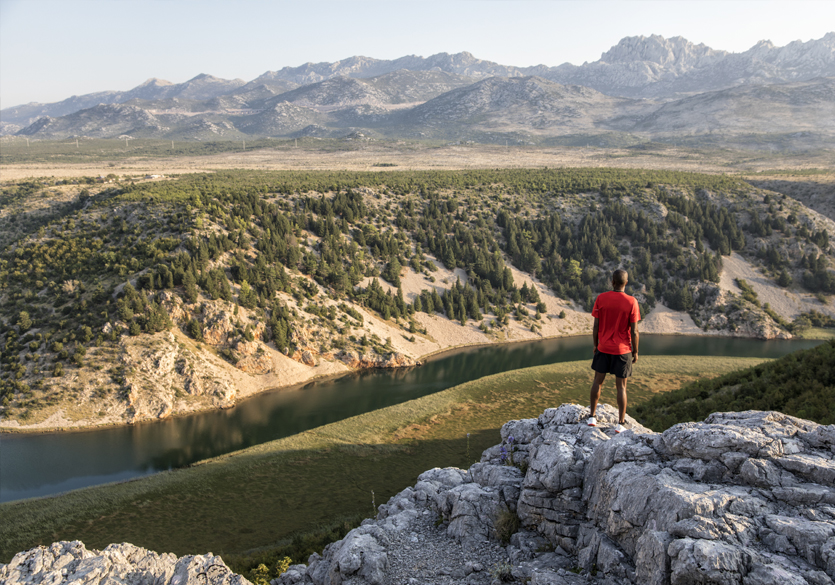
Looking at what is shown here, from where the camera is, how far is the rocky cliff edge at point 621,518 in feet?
34.8

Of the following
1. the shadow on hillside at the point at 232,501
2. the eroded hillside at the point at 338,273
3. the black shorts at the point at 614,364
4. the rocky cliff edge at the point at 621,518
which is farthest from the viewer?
the eroded hillside at the point at 338,273

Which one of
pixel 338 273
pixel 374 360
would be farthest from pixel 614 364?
pixel 338 273

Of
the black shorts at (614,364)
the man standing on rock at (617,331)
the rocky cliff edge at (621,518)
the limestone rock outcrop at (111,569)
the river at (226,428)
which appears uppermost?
the man standing on rock at (617,331)

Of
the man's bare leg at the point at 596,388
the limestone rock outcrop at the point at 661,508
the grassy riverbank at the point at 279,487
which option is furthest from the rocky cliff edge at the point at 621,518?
the grassy riverbank at the point at 279,487

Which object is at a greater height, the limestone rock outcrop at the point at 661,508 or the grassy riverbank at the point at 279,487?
the limestone rock outcrop at the point at 661,508

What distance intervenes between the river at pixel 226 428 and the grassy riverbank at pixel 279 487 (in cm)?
363

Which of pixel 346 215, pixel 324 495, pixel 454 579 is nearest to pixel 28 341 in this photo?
pixel 324 495

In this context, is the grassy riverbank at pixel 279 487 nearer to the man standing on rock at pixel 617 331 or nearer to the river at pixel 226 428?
the river at pixel 226 428

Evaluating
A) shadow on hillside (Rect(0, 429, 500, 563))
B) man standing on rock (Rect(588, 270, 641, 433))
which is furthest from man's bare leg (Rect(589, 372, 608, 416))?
shadow on hillside (Rect(0, 429, 500, 563))

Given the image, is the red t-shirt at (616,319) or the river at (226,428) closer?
the red t-shirt at (616,319)

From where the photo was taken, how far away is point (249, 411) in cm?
5759

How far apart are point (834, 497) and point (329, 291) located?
7520 centimetres

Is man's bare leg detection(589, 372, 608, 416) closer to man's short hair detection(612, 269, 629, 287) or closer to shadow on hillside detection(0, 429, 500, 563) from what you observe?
man's short hair detection(612, 269, 629, 287)

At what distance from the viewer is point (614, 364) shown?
1525 cm
